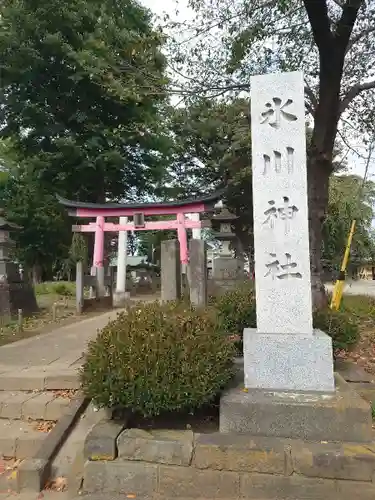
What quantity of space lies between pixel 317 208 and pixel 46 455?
6.87m

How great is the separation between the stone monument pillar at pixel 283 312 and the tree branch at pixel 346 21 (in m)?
3.88

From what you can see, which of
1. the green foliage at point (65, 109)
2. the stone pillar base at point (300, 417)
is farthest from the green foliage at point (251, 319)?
the green foliage at point (65, 109)

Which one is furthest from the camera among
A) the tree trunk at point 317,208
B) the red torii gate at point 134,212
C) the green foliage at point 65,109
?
the green foliage at point 65,109

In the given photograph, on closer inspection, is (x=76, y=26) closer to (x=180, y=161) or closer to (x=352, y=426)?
(x=180, y=161)

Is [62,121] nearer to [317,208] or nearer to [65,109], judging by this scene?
[65,109]

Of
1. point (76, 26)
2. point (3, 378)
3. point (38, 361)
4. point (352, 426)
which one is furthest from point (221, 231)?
point (76, 26)

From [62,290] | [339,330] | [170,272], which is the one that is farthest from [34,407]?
[62,290]

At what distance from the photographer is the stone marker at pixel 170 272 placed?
6.61 meters

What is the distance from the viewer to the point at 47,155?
62.0 ft

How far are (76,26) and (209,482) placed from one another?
19.8 metres

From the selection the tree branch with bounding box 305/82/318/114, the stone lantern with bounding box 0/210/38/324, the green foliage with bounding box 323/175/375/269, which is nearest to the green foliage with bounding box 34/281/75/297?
the stone lantern with bounding box 0/210/38/324

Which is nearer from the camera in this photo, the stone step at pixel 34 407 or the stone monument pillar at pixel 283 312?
the stone monument pillar at pixel 283 312

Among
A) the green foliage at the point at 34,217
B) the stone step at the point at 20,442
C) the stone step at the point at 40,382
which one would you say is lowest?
the stone step at the point at 20,442

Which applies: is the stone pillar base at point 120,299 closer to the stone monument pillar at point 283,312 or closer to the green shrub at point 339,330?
the green shrub at point 339,330
